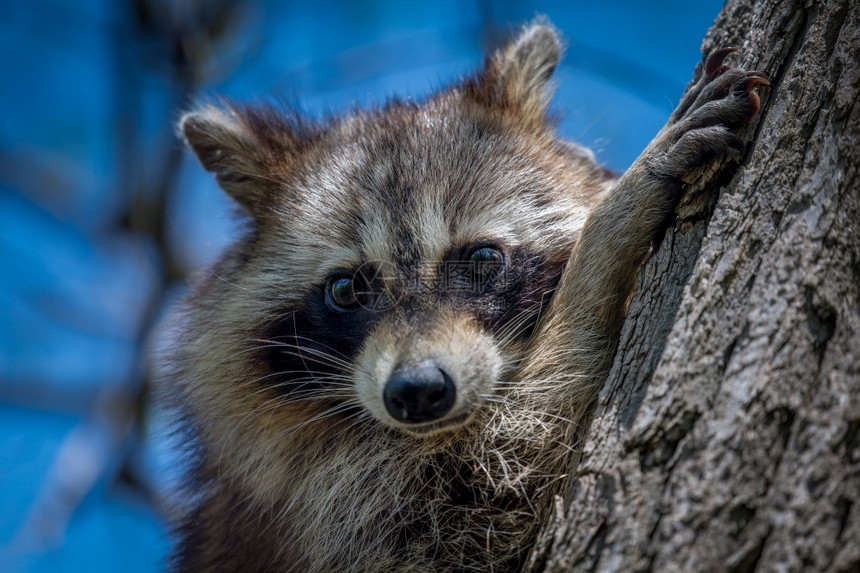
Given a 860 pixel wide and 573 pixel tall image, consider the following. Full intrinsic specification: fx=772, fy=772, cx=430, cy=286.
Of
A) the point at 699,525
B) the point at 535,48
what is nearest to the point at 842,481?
the point at 699,525

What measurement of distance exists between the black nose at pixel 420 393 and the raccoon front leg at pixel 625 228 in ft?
1.37

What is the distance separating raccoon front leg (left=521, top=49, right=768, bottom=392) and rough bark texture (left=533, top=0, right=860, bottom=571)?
13 cm

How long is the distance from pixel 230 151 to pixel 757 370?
3.08 m

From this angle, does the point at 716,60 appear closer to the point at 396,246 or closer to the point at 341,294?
the point at 396,246

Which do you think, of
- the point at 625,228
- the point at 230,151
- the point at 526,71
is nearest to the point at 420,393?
the point at 625,228

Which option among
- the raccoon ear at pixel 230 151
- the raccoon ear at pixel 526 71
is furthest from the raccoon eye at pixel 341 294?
the raccoon ear at pixel 526 71

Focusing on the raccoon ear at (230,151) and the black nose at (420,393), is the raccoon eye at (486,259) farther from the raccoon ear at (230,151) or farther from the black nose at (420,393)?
A: the raccoon ear at (230,151)

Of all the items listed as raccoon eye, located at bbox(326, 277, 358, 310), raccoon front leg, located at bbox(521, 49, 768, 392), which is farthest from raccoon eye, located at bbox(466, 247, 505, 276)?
raccoon eye, located at bbox(326, 277, 358, 310)

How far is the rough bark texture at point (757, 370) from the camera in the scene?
1.86 meters

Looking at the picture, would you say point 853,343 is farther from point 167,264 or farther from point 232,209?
point 167,264

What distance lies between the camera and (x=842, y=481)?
1795 mm

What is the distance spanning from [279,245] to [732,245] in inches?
91.4

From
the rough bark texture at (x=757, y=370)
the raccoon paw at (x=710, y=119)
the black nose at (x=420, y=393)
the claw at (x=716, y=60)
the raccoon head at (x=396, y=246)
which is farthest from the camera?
the raccoon head at (x=396, y=246)

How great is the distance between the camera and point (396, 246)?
3.52 m
